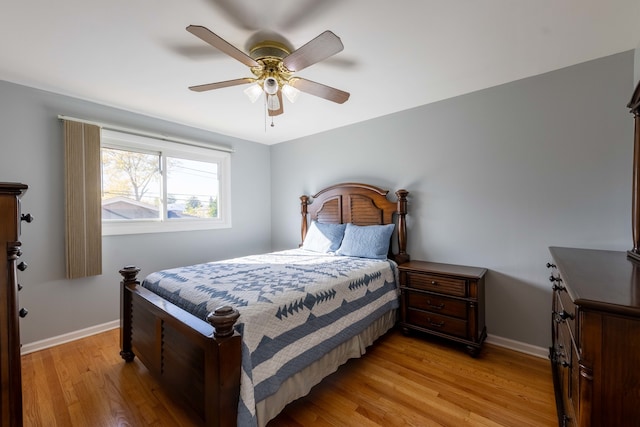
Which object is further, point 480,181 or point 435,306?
point 480,181

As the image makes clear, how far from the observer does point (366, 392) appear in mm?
1788

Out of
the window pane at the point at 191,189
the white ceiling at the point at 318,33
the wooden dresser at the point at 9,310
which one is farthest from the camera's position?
the window pane at the point at 191,189

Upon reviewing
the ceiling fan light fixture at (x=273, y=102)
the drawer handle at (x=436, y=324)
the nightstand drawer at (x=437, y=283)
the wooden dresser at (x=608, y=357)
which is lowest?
the drawer handle at (x=436, y=324)

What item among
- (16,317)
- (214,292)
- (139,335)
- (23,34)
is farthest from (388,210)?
(23,34)

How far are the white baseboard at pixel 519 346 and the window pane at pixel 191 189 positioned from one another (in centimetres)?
348

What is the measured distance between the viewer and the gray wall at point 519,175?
6.43ft

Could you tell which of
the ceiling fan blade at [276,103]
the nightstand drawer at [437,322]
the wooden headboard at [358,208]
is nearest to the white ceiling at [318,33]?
the ceiling fan blade at [276,103]

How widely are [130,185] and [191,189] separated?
0.68 metres

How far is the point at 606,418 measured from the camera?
0.81 metres

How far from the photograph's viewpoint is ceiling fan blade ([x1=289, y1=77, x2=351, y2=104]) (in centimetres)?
193

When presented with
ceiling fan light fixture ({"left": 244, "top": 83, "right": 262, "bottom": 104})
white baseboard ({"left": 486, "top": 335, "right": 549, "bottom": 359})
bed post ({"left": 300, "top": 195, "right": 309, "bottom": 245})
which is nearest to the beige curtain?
ceiling fan light fixture ({"left": 244, "top": 83, "right": 262, "bottom": 104})

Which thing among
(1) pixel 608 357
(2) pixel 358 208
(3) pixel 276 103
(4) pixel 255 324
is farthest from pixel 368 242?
(1) pixel 608 357

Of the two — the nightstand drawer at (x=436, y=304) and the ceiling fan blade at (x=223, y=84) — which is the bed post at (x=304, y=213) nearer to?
the nightstand drawer at (x=436, y=304)

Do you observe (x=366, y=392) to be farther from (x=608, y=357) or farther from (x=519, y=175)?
(x=519, y=175)
